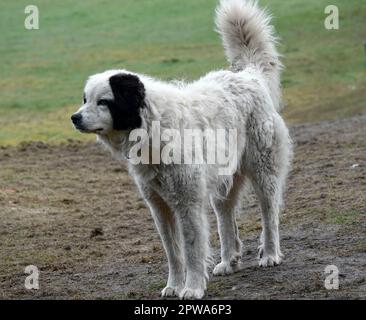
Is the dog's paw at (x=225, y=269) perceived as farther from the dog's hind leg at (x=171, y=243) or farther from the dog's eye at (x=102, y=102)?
the dog's eye at (x=102, y=102)

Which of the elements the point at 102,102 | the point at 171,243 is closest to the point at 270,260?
the point at 171,243

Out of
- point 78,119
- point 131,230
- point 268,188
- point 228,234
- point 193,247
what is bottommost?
point 131,230

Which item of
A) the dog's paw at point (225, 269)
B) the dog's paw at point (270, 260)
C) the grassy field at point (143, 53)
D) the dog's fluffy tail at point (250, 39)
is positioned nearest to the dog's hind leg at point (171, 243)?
the dog's paw at point (225, 269)

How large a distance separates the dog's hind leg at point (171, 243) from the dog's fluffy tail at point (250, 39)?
2.21 meters

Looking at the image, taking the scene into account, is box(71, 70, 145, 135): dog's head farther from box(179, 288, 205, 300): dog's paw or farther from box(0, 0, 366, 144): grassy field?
box(0, 0, 366, 144): grassy field

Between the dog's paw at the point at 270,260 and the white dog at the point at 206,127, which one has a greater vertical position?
the white dog at the point at 206,127

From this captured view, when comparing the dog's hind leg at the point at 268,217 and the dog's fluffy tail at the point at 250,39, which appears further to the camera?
the dog's fluffy tail at the point at 250,39

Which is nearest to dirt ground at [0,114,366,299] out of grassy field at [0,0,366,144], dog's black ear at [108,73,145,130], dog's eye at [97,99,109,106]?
dog's black ear at [108,73,145,130]

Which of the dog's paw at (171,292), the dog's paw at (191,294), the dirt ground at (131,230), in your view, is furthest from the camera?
the dirt ground at (131,230)

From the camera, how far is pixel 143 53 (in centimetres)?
3188

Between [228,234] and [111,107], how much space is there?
213 centimetres

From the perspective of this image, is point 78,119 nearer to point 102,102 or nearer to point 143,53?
point 102,102

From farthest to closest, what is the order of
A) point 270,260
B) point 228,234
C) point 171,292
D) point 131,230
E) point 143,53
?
point 143,53 < point 131,230 < point 228,234 < point 270,260 < point 171,292

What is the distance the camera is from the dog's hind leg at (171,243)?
315 inches
